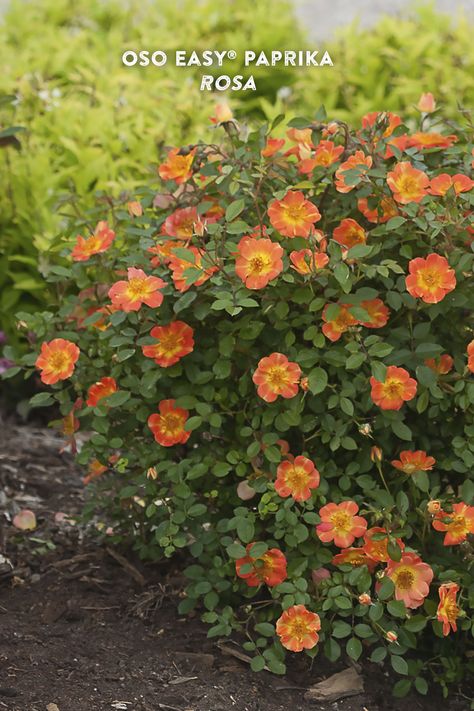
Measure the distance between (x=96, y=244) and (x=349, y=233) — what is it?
590 mm

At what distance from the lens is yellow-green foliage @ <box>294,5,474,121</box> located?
4863mm

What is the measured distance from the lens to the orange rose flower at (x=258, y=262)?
214 cm

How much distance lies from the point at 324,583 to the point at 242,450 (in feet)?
1.12

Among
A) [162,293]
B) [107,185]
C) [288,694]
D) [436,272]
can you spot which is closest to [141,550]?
[288,694]

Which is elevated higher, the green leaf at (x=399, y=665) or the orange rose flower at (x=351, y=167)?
the orange rose flower at (x=351, y=167)

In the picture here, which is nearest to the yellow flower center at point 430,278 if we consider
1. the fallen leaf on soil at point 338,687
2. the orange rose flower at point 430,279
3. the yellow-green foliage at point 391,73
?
the orange rose flower at point 430,279

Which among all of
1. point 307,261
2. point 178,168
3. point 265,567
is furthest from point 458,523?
point 178,168

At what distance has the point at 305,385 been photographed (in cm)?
220

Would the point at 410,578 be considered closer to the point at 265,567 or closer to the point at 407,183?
the point at 265,567

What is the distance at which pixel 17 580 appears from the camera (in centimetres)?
270

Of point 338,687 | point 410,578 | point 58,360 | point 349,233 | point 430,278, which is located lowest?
point 338,687

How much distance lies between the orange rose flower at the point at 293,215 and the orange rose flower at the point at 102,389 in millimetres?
536

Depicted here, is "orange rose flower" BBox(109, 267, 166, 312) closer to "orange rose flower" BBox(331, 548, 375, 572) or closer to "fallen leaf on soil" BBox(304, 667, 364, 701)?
"orange rose flower" BBox(331, 548, 375, 572)

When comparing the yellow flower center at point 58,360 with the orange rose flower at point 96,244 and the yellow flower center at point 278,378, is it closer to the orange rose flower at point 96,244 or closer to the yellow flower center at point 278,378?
the orange rose flower at point 96,244
